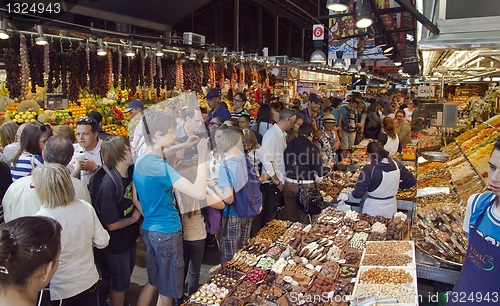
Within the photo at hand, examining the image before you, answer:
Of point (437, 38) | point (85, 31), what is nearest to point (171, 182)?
point (437, 38)

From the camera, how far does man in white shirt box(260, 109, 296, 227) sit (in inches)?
203

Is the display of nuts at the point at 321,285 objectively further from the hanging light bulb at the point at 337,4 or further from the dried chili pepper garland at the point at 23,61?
the dried chili pepper garland at the point at 23,61

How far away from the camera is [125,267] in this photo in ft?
10.7

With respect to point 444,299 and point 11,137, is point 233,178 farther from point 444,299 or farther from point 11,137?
point 11,137

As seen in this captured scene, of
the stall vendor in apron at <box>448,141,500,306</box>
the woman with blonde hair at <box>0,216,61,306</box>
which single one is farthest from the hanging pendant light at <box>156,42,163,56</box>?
the stall vendor in apron at <box>448,141,500,306</box>

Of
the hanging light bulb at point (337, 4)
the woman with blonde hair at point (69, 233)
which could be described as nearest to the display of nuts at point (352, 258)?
the woman with blonde hair at point (69, 233)

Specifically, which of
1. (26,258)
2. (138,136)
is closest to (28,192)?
(26,258)

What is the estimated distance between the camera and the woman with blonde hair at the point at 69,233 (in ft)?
7.87

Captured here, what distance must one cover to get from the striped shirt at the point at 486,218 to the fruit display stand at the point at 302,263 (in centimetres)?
87

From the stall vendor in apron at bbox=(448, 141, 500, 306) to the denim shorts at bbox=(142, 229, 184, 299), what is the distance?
214 cm

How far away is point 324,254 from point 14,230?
2.73 metres

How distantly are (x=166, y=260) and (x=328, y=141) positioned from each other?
5008mm

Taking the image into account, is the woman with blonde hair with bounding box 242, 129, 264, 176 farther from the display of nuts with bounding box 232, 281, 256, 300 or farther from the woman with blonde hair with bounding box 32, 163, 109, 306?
the woman with blonde hair with bounding box 32, 163, 109, 306

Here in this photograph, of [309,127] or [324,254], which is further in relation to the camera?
[309,127]
